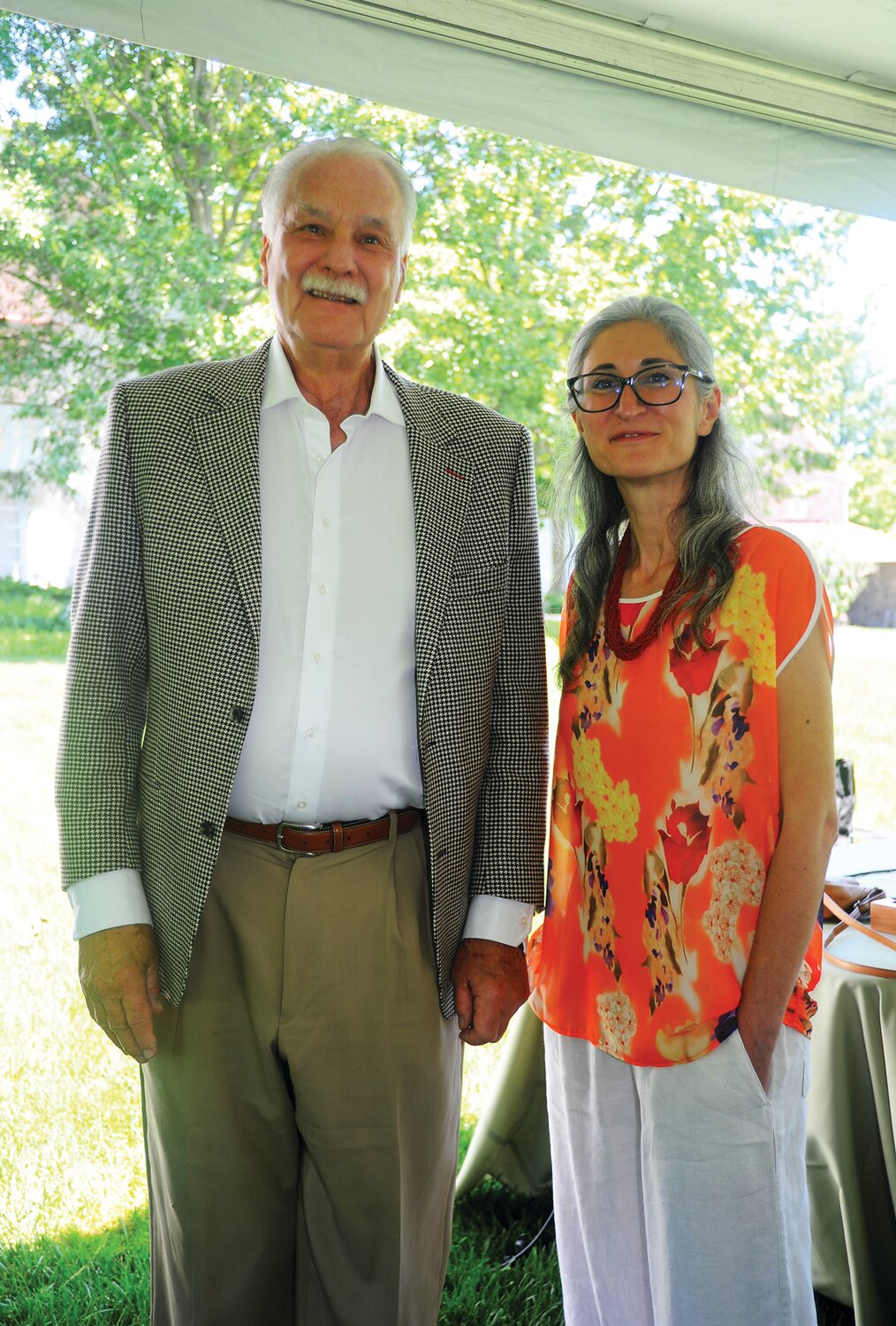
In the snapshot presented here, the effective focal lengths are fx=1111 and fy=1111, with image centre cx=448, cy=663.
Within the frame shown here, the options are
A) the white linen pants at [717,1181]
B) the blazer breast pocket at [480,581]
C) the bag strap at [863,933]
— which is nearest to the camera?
the white linen pants at [717,1181]

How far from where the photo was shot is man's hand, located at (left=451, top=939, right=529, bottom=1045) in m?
1.72

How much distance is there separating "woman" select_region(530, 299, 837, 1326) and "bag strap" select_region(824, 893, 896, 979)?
513 millimetres

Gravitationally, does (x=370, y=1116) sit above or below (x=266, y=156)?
below

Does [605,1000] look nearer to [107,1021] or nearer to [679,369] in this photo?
[107,1021]

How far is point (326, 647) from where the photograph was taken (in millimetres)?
1618

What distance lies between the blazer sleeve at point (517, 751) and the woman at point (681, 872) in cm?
6

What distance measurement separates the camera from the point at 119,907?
161cm

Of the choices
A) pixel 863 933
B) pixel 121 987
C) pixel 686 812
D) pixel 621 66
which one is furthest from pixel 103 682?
pixel 621 66

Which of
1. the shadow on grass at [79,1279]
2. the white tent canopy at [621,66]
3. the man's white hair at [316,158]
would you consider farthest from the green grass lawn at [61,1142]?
the white tent canopy at [621,66]

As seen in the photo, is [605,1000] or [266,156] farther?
[266,156]

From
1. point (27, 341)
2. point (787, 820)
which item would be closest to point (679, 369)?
point (787, 820)

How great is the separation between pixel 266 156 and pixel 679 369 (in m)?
2.97

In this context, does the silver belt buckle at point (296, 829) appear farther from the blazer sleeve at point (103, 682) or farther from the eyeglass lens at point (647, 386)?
the eyeglass lens at point (647, 386)

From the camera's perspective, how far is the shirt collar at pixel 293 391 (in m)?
1.72
